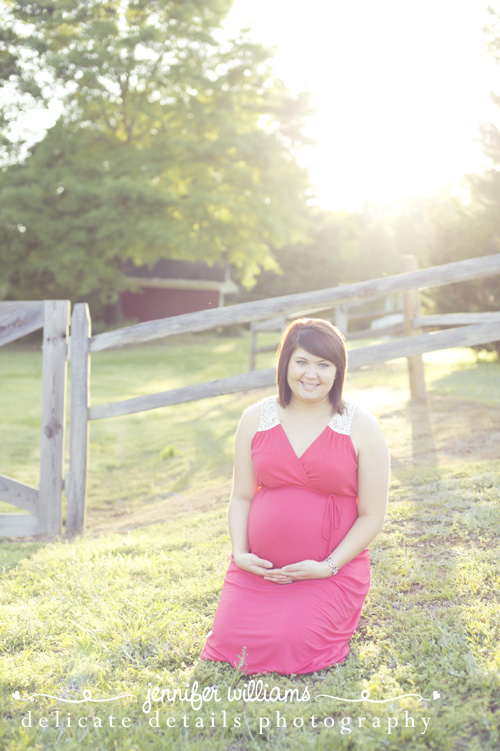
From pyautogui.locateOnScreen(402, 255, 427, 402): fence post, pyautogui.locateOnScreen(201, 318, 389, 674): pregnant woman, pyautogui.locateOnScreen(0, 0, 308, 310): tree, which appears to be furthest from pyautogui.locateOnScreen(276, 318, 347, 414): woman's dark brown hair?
pyautogui.locateOnScreen(0, 0, 308, 310): tree

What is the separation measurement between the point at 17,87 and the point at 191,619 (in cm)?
2236

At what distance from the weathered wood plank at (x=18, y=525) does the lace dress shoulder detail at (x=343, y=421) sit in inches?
119

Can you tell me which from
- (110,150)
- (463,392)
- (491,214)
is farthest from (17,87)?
(463,392)

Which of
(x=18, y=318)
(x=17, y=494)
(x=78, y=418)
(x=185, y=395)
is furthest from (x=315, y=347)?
(x=17, y=494)

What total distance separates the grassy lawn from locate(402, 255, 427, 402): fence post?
230cm

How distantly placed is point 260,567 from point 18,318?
3.03 metres

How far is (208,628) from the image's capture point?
2.91 meters

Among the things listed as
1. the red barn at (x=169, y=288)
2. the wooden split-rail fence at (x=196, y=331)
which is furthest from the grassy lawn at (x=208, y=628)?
the red barn at (x=169, y=288)

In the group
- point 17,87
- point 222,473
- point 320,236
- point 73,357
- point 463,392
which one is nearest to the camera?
point 73,357

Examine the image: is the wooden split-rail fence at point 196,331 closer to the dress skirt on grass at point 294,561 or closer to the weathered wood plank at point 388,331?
the dress skirt on grass at point 294,561

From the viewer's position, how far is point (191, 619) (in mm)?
2996

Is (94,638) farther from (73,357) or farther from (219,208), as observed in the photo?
(219,208)

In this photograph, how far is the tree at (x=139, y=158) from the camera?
21469 mm

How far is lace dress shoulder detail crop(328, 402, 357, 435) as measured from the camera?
2.76 metres
